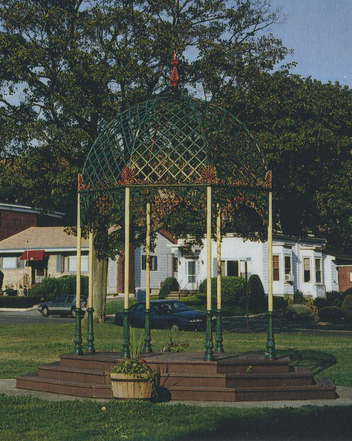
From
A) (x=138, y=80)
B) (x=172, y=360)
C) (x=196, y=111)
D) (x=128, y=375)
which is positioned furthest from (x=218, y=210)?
(x=138, y=80)

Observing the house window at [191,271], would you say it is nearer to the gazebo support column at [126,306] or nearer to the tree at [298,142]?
the tree at [298,142]

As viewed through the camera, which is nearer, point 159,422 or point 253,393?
point 159,422

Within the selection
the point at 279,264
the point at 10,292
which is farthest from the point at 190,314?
the point at 10,292

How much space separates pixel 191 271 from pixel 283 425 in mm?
47371

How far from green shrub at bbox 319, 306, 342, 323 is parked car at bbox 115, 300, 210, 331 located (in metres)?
10.3

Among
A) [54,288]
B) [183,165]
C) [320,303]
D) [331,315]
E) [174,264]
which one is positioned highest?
[174,264]

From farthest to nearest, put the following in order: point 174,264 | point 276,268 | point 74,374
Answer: point 174,264 < point 276,268 < point 74,374

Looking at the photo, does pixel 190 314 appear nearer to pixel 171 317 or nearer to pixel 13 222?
pixel 171 317

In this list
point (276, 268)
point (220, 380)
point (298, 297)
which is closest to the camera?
point (220, 380)

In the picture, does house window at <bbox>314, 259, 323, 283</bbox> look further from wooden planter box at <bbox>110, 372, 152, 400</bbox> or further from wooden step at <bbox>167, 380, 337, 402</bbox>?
wooden planter box at <bbox>110, 372, 152, 400</bbox>

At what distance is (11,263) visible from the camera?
201 feet

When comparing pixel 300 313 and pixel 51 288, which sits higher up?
pixel 51 288

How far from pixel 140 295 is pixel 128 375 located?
1462 inches

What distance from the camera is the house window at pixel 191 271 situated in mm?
57844
